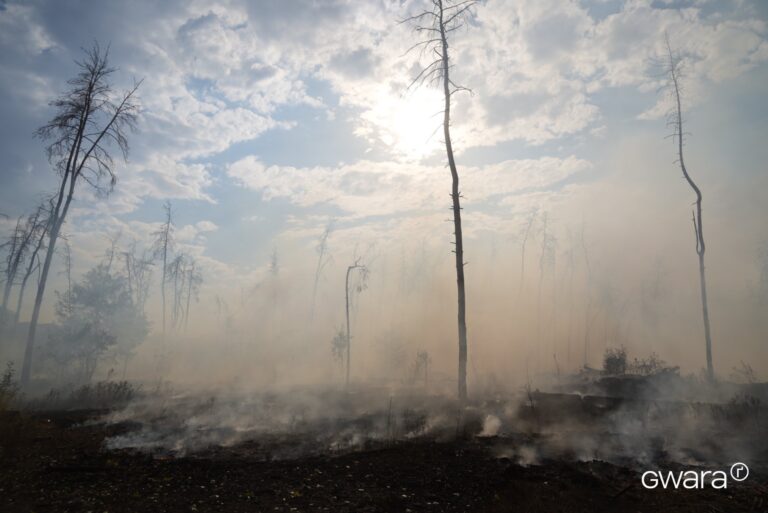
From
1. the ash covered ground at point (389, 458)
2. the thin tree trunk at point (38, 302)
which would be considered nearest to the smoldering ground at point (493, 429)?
the ash covered ground at point (389, 458)

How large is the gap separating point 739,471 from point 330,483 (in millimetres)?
8773

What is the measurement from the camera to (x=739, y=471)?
842 cm

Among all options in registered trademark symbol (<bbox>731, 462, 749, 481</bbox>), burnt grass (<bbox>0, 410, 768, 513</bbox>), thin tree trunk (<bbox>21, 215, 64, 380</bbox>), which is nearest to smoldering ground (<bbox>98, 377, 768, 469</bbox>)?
registered trademark symbol (<bbox>731, 462, 749, 481</bbox>)

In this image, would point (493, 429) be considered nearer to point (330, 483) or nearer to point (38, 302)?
point (330, 483)

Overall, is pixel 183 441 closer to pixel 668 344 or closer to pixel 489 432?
pixel 489 432

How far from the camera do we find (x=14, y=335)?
41.2 m

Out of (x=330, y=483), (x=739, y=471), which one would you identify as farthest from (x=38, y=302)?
(x=739, y=471)

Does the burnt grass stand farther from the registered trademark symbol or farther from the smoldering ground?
the smoldering ground

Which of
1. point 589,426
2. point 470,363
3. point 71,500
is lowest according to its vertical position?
point 470,363

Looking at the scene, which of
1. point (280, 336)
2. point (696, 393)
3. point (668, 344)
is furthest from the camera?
point (280, 336)

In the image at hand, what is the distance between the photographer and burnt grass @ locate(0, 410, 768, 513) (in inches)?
245

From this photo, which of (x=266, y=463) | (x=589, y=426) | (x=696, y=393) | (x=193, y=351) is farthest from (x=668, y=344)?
(x=193, y=351)

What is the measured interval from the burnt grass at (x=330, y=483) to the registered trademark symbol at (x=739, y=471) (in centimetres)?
21

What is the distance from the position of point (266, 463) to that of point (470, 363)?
4042 centimetres
